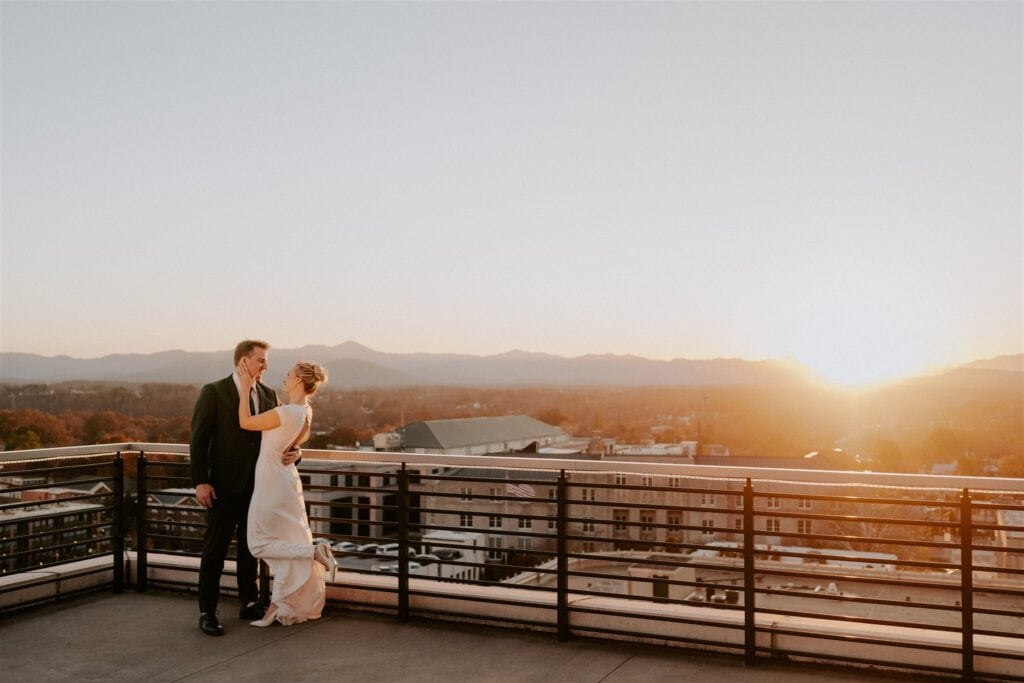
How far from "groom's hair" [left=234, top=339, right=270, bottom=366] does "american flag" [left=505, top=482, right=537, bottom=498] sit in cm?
176

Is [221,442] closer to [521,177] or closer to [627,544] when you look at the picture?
[627,544]

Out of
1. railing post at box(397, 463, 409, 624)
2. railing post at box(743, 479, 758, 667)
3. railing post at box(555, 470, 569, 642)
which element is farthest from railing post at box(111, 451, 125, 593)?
railing post at box(743, 479, 758, 667)

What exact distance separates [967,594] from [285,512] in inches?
147

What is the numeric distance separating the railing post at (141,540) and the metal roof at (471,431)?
27048mm

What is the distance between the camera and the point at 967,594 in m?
4.16

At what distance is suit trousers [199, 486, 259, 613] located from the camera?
17.8 feet

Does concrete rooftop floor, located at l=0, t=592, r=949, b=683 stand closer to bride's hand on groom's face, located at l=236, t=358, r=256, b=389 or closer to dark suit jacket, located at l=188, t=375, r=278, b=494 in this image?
dark suit jacket, located at l=188, t=375, r=278, b=494

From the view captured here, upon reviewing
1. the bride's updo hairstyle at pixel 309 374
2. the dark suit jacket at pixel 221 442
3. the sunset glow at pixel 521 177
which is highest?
the sunset glow at pixel 521 177

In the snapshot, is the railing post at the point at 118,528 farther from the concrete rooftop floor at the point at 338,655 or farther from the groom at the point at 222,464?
the groom at the point at 222,464

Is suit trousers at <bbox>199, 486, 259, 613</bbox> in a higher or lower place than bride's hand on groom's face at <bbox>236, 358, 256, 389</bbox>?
lower

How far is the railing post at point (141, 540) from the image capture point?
636 cm

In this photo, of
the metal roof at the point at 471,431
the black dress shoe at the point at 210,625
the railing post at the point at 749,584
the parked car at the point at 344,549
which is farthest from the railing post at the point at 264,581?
the metal roof at the point at 471,431

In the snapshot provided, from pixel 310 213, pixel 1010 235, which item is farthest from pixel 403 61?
pixel 1010 235

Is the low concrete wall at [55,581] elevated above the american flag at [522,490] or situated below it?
below
